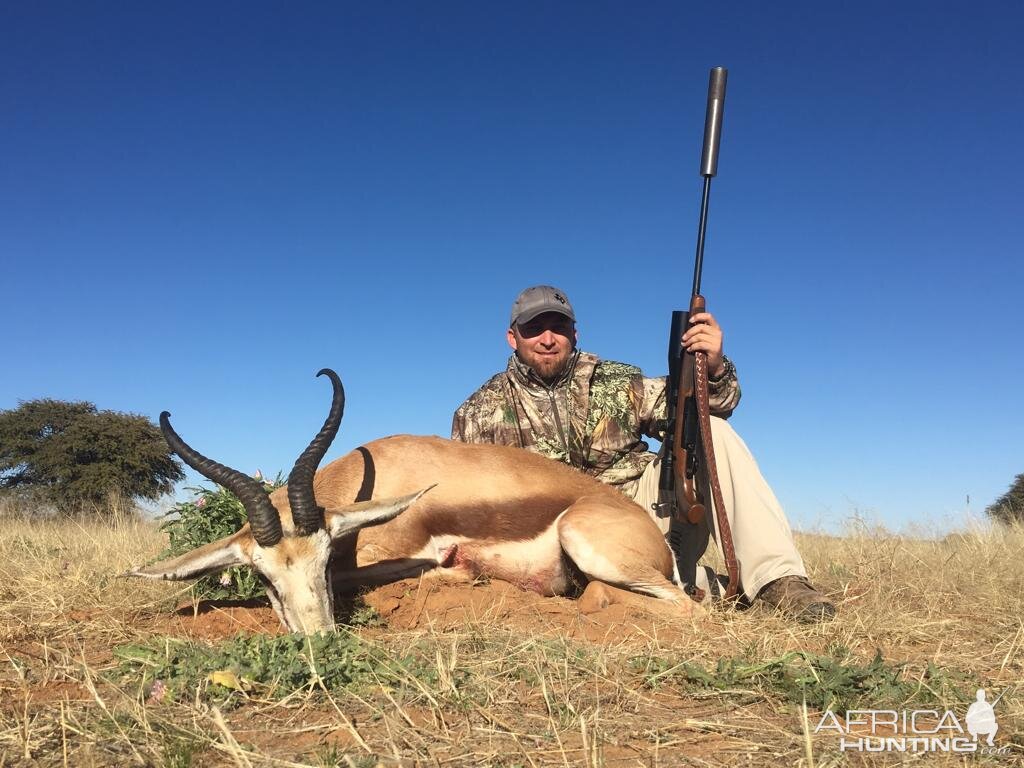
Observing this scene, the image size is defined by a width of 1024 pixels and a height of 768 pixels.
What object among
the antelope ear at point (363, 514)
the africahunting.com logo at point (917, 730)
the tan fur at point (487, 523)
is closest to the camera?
the africahunting.com logo at point (917, 730)

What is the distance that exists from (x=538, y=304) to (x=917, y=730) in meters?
3.96

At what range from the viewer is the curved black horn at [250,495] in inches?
138

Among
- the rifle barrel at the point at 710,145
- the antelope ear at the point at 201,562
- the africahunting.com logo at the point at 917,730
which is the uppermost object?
the rifle barrel at the point at 710,145

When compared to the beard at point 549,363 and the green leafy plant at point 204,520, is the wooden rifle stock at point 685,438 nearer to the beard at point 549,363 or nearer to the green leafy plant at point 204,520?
the beard at point 549,363

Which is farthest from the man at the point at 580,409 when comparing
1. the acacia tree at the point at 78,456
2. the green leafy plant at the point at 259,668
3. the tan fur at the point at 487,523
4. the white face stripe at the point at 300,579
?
the acacia tree at the point at 78,456

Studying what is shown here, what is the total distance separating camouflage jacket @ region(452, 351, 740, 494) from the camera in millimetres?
5539

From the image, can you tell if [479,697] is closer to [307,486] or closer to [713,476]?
[307,486]

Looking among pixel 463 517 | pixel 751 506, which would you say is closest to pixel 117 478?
pixel 463 517

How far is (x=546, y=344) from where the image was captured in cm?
568

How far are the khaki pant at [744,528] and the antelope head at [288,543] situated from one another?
2.07 m

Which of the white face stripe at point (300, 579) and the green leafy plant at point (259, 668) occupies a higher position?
the white face stripe at point (300, 579)

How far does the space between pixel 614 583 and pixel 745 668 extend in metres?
1.59

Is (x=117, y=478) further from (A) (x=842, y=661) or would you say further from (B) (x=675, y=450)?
(A) (x=842, y=661)

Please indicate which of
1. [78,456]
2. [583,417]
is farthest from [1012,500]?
[78,456]
